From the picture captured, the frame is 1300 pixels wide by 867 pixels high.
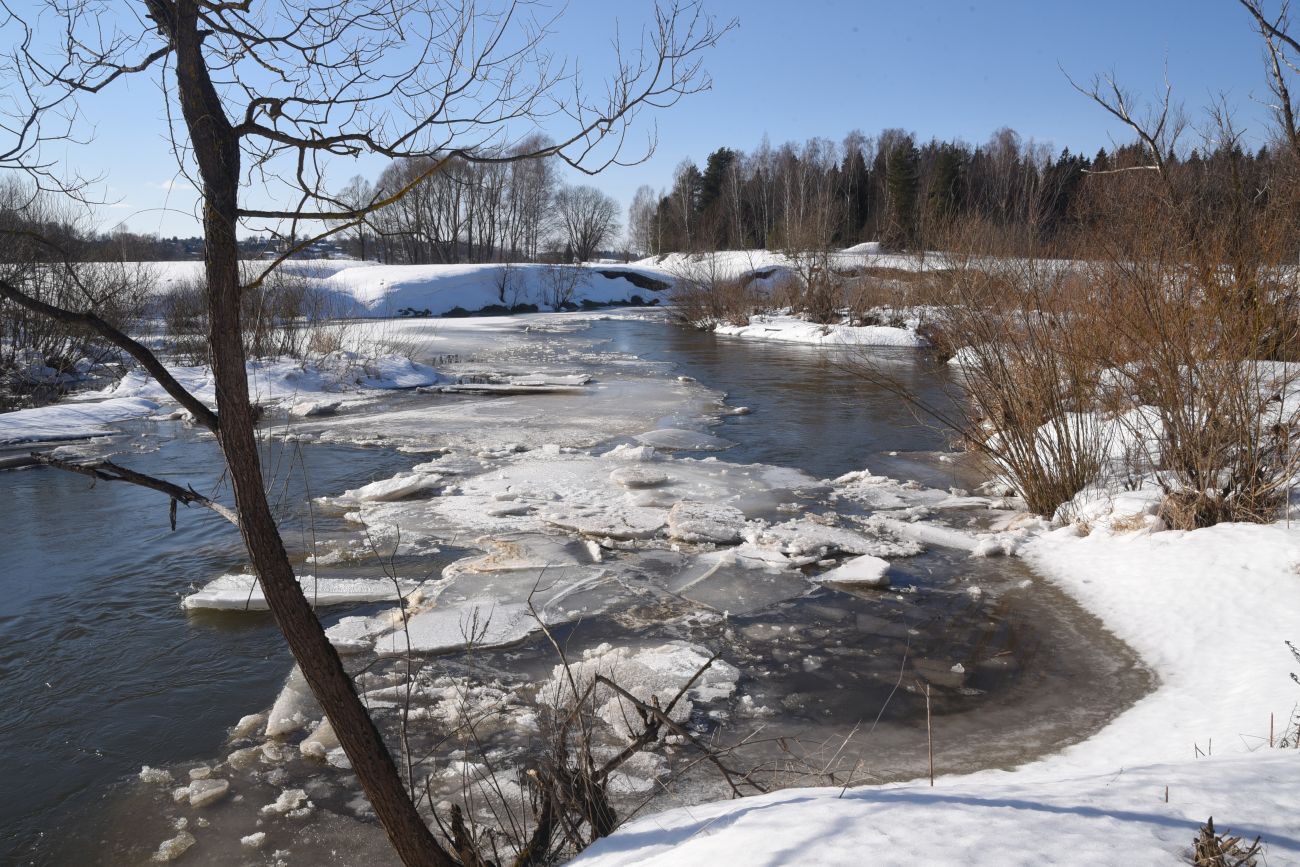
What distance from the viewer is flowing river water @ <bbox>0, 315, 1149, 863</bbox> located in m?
3.67

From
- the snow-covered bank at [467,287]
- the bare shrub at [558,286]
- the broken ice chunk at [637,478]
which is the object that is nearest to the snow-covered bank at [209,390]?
the broken ice chunk at [637,478]

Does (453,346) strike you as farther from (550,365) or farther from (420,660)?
(420,660)

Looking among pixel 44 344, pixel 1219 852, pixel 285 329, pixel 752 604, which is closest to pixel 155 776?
pixel 752 604

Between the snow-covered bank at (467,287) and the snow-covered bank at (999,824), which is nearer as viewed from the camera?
the snow-covered bank at (999,824)

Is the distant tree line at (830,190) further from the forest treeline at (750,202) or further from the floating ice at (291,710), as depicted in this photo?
the floating ice at (291,710)

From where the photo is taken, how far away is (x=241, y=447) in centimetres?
229

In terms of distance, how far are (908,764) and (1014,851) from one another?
197cm

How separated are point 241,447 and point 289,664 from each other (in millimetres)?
3221

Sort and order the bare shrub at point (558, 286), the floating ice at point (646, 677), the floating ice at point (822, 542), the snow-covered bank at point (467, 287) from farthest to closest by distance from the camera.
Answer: the bare shrub at point (558, 286) → the snow-covered bank at point (467, 287) → the floating ice at point (822, 542) → the floating ice at point (646, 677)

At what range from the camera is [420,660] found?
4.84m

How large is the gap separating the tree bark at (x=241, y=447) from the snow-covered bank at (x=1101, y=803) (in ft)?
2.16

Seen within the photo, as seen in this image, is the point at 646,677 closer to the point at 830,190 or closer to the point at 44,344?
the point at 44,344

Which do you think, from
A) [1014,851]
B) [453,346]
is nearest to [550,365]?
[453,346]

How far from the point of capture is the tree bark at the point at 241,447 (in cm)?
212
